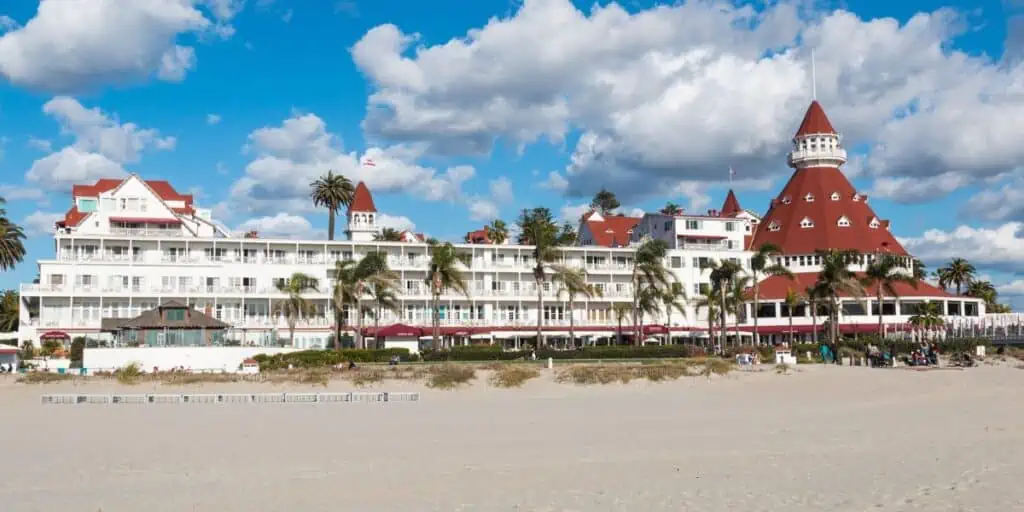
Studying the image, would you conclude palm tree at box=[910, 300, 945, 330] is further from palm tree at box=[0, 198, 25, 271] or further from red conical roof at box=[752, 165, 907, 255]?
palm tree at box=[0, 198, 25, 271]

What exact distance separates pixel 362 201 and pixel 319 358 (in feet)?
169

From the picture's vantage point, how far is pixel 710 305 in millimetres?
73125

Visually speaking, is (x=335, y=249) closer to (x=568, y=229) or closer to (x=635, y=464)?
(x=568, y=229)

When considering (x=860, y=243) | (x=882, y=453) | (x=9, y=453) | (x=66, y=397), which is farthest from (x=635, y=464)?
(x=860, y=243)

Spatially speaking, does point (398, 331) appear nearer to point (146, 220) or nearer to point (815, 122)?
point (146, 220)

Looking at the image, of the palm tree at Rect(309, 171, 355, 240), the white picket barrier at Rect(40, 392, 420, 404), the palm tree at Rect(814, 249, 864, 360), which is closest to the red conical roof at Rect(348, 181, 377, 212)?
the palm tree at Rect(309, 171, 355, 240)

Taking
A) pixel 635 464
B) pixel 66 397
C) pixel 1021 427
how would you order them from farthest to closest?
pixel 66 397 → pixel 1021 427 → pixel 635 464

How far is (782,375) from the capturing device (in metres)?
39.2

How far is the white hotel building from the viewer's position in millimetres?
71875

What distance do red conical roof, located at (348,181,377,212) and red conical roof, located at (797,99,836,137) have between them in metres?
46.3

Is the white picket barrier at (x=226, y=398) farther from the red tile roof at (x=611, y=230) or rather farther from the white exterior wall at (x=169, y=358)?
the red tile roof at (x=611, y=230)

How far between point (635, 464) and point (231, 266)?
63.7 meters

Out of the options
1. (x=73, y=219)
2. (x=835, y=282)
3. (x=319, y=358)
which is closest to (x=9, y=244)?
(x=73, y=219)

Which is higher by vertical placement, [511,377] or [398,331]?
[398,331]
